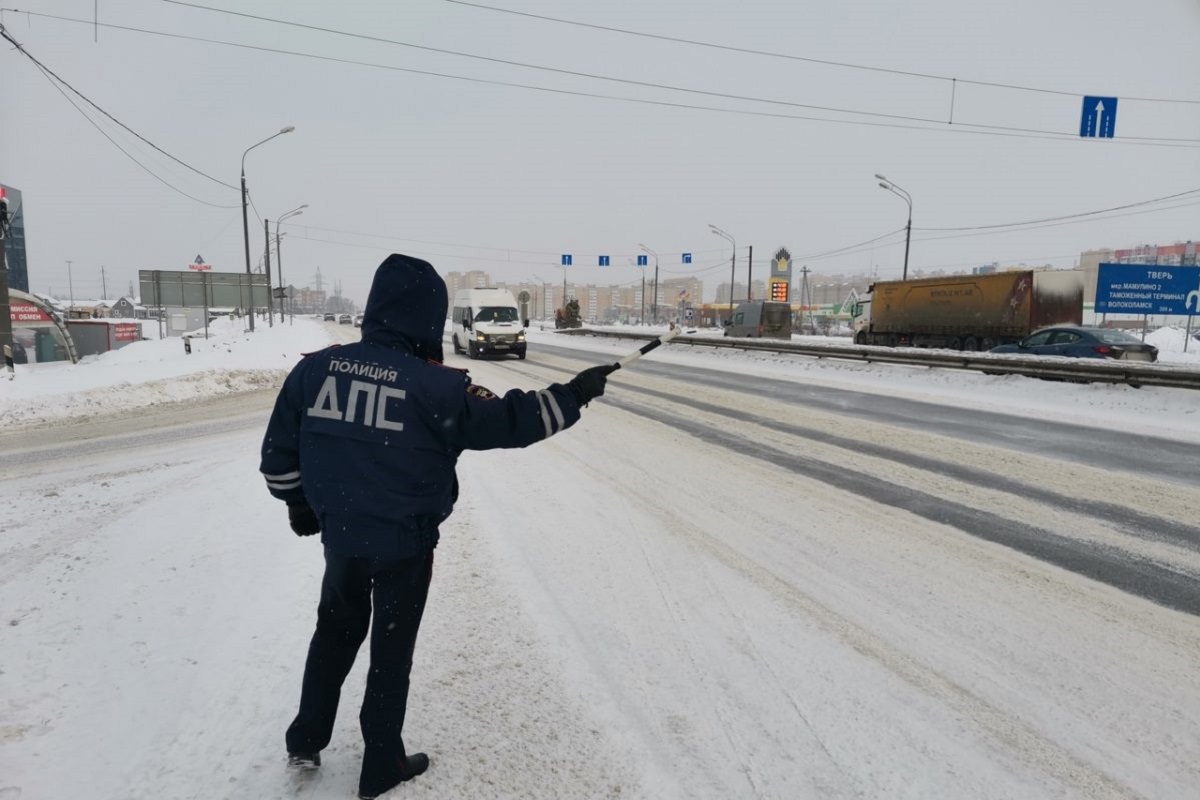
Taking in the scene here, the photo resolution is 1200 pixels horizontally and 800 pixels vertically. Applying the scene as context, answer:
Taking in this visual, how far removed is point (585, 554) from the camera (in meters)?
4.75

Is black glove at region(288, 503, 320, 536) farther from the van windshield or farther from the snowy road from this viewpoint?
the van windshield

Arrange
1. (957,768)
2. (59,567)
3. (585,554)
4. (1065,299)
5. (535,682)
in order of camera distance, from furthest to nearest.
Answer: (1065,299) < (585,554) < (59,567) < (535,682) < (957,768)

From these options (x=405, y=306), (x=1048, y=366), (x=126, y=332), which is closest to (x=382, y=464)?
(x=405, y=306)

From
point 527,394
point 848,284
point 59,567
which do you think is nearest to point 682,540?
point 527,394

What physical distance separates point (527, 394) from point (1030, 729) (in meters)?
2.59

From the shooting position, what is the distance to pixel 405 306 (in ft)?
7.75

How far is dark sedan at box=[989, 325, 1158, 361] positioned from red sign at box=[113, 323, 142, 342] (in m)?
40.1

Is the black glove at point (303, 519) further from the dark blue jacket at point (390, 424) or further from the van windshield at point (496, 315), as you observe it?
the van windshield at point (496, 315)

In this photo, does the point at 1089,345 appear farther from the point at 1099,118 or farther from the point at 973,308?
the point at 973,308

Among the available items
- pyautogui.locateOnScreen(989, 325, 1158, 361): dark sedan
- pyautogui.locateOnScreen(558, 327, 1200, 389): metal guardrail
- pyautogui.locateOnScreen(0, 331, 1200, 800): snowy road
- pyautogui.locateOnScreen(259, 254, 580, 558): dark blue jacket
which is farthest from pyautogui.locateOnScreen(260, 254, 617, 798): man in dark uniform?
pyautogui.locateOnScreen(989, 325, 1158, 361): dark sedan

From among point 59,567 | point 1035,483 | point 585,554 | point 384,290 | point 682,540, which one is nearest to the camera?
point 384,290

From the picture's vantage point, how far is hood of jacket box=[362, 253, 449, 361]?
2348 millimetres

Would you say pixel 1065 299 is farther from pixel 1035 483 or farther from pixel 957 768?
pixel 957 768

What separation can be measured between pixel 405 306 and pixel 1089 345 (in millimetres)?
20574
